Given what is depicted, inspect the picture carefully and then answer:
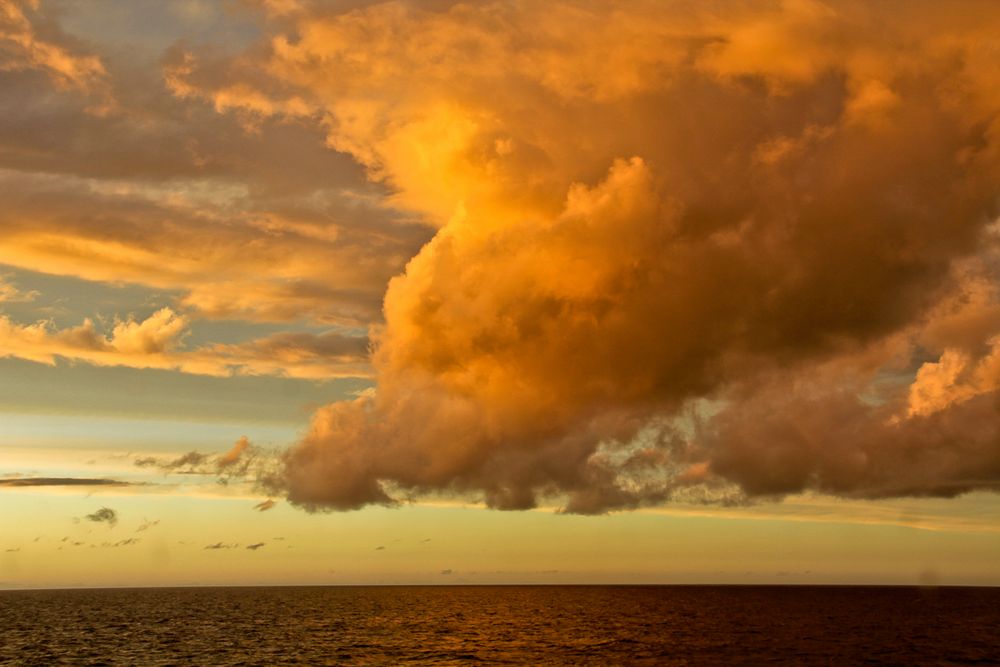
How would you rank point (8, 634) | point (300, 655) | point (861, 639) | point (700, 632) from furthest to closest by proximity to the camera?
1. point (8, 634)
2. point (700, 632)
3. point (861, 639)
4. point (300, 655)

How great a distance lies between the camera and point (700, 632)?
149 metres

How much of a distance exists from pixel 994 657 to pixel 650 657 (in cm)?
4623

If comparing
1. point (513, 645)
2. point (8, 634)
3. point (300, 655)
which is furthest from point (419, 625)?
point (8, 634)

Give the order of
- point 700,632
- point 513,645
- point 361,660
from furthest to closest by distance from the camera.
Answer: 1. point 700,632
2. point 513,645
3. point 361,660

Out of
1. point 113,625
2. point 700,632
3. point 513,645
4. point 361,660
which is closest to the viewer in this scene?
point 361,660

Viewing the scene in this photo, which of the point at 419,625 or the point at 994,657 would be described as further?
the point at 419,625

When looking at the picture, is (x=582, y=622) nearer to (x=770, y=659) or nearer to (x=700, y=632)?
(x=700, y=632)

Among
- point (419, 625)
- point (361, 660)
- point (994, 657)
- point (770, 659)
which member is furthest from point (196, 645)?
point (994, 657)

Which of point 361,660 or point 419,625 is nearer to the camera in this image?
point 361,660

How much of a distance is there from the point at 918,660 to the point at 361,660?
6678 cm

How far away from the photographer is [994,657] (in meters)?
113

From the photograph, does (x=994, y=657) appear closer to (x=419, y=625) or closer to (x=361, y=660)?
(x=361, y=660)

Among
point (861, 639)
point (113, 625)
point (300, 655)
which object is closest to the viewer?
point (300, 655)

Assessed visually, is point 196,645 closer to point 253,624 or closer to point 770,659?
point 253,624
